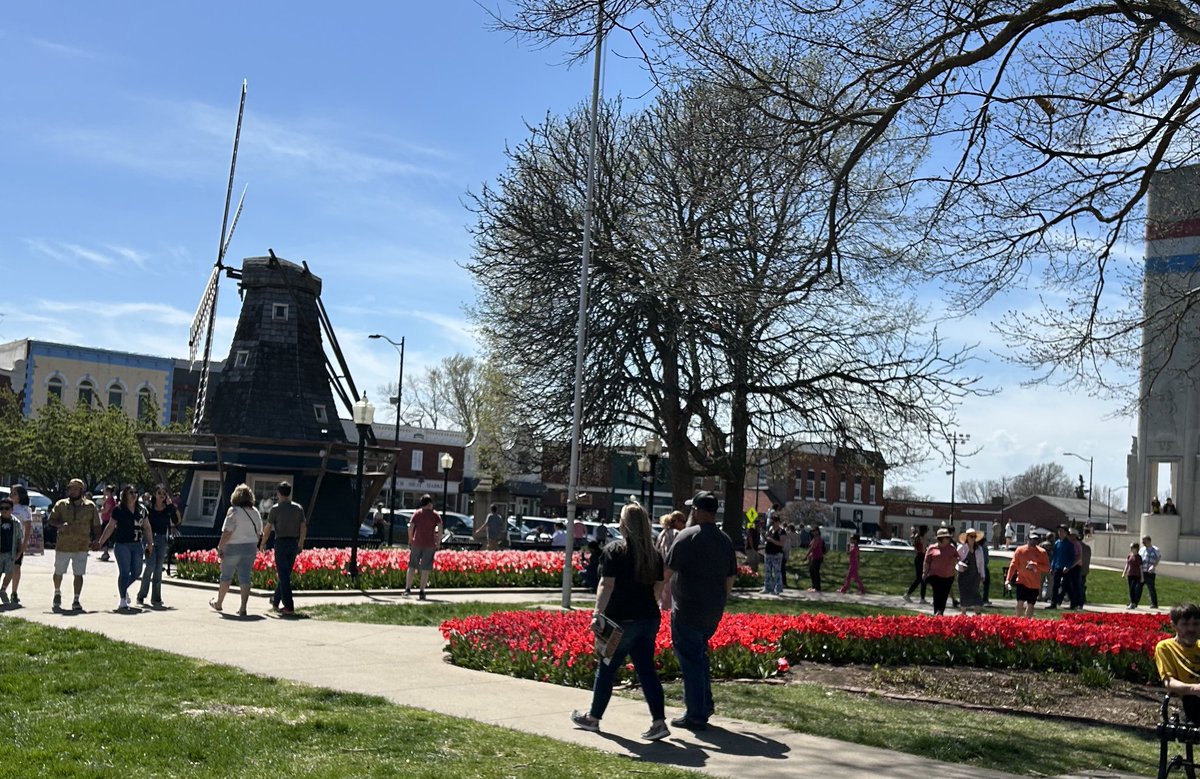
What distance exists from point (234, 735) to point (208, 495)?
120ft

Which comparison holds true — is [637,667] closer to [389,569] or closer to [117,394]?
[389,569]

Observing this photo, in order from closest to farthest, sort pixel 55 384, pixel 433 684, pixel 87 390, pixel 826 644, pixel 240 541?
1. pixel 433 684
2. pixel 826 644
3. pixel 240 541
4. pixel 55 384
5. pixel 87 390

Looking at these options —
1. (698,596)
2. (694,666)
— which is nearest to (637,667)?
(694,666)

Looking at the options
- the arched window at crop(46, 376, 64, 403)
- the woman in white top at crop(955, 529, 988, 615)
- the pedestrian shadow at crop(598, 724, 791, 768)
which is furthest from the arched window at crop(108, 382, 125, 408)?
the pedestrian shadow at crop(598, 724, 791, 768)

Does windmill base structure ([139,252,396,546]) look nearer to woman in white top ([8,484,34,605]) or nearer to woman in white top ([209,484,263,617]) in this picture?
woman in white top ([8,484,34,605])

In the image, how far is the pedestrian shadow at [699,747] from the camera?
8.51 m

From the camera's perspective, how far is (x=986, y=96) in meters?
11.6

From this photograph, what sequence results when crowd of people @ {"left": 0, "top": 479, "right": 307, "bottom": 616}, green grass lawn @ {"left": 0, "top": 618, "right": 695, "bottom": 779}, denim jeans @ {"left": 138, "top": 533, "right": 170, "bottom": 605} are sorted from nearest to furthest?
green grass lawn @ {"left": 0, "top": 618, "right": 695, "bottom": 779} < crowd of people @ {"left": 0, "top": 479, "right": 307, "bottom": 616} < denim jeans @ {"left": 138, "top": 533, "right": 170, "bottom": 605}

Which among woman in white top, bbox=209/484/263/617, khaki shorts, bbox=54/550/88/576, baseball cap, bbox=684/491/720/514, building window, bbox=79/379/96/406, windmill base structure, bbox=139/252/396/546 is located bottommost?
khaki shorts, bbox=54/550/88/576

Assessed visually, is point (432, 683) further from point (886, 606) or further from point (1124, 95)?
point (886, 606)

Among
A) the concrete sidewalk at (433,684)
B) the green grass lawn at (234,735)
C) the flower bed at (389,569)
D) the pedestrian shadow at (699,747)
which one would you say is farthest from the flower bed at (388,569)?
the pedestrian shadow at (699,747)

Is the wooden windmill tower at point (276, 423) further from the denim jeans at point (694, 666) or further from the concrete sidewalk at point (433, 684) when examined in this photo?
the denim jeans at point (694, 666)

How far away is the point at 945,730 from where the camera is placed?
10109 mm

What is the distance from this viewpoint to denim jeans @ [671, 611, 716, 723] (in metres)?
9.72
